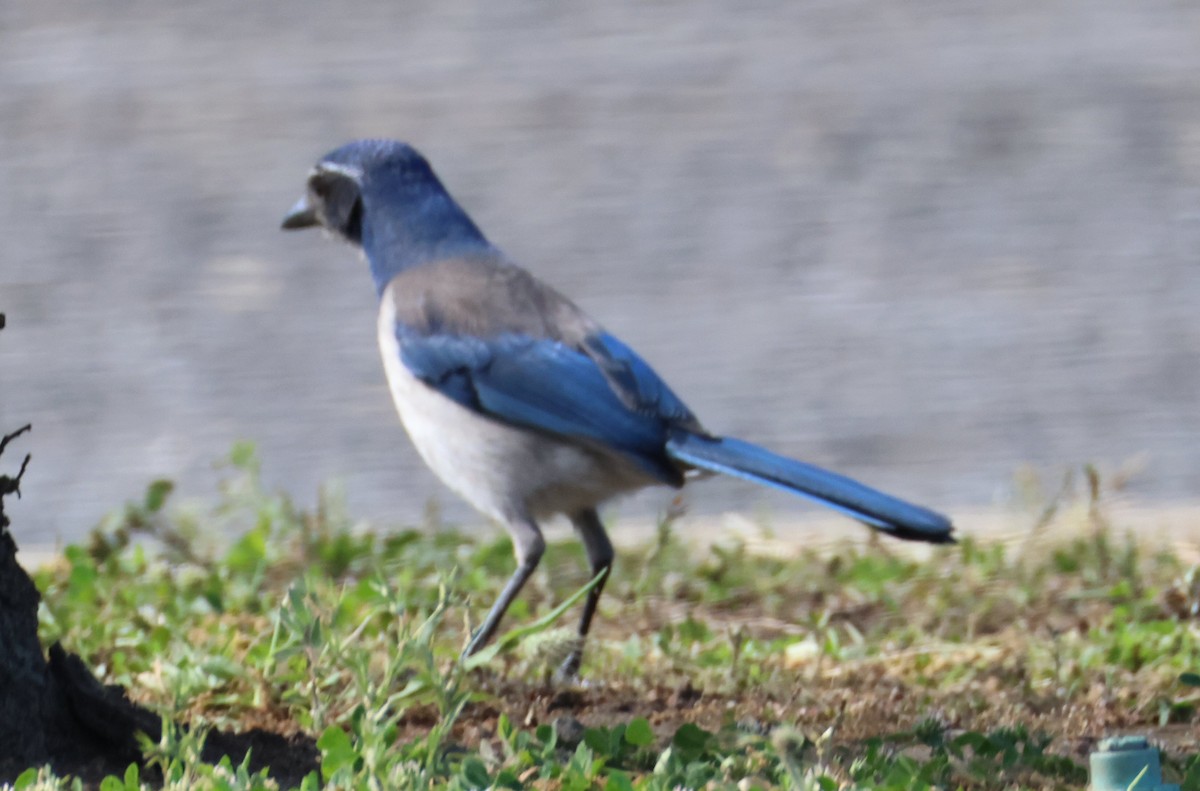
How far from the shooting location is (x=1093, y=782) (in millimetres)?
2383

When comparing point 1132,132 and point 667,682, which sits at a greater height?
point 1132,132

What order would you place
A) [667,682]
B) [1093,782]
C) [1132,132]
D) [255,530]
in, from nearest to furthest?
[1093,782]
[667,682]
[255,530]
[1132,132]

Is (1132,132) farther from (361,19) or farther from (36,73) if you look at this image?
(36,73)

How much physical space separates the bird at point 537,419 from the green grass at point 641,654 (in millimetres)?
269

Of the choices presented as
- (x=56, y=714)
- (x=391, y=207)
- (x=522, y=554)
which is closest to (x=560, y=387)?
(x=522, y=554)

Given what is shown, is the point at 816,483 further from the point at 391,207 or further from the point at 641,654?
the point at 391,207

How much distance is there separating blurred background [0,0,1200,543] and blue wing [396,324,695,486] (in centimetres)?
169

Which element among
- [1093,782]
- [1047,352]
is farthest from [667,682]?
[1047,352]

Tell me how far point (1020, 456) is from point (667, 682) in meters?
2.73

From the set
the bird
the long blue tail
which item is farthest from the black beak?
the long blue tail

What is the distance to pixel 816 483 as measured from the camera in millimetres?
4047

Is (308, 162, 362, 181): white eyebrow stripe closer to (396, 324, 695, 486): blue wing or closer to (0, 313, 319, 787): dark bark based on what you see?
(396, 324, 695, 486): blue wing

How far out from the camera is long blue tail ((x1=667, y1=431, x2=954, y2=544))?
389 cm

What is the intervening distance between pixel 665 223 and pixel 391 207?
2414 mm
